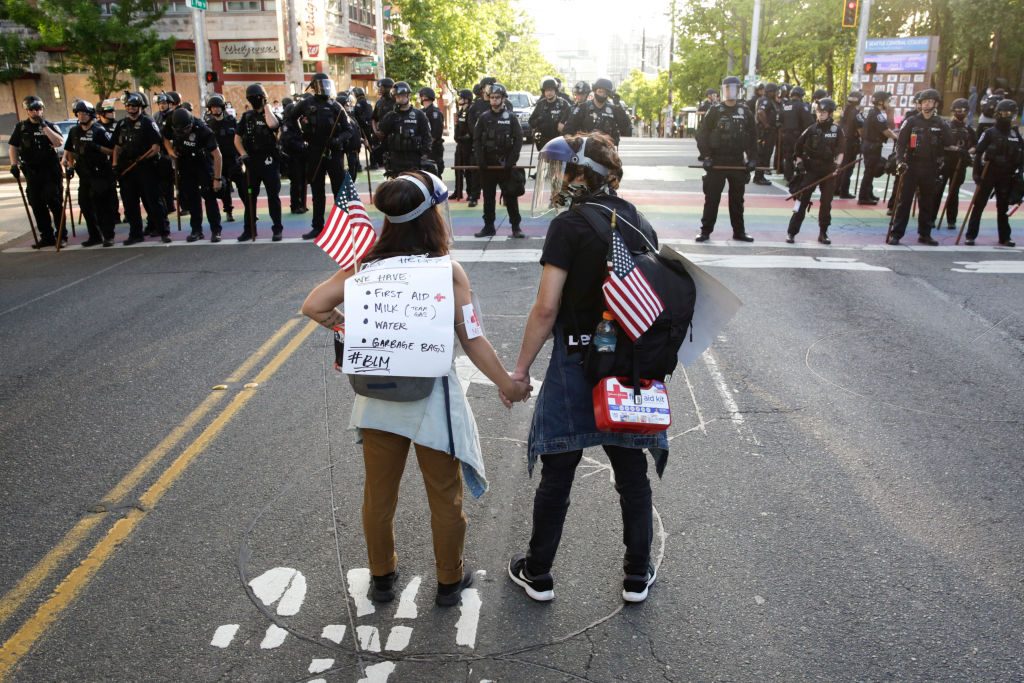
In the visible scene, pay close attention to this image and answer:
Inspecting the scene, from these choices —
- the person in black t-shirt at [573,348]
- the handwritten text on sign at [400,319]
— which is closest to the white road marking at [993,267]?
the person in black t-shirt at [573,348]

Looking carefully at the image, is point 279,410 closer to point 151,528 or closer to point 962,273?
point 151,528

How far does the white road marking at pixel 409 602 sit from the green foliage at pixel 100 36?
2655cm

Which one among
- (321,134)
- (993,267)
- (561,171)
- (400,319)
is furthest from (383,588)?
(321,134)

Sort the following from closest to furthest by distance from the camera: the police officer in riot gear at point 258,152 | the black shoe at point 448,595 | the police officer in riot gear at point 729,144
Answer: the black shoe at point 448,595, the police officer in riot gear at point 729,144, the police officer in riot gear at point 258,152

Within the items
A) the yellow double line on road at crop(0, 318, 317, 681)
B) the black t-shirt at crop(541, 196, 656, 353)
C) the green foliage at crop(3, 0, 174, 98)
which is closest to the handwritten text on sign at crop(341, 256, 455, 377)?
the black t-shirt at crop(541, 196, 656, 353)

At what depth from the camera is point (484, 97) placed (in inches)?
567

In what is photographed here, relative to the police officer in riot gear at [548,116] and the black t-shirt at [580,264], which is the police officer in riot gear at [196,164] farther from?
the black t-shirt at [580,264]

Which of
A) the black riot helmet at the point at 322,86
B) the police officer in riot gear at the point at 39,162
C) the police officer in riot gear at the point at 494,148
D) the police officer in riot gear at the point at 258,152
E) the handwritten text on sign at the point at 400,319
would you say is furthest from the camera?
the police officer in riot gear at the point at 494,148

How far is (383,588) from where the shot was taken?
12.1ft

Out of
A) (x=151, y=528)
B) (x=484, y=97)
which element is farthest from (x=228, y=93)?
(x=151, y=528)

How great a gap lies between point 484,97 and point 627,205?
11425 millimetres

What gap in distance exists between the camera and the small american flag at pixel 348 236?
3.52m

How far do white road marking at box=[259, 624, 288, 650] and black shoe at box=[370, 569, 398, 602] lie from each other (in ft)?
1.29

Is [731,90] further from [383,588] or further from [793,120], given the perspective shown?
[383,588]
